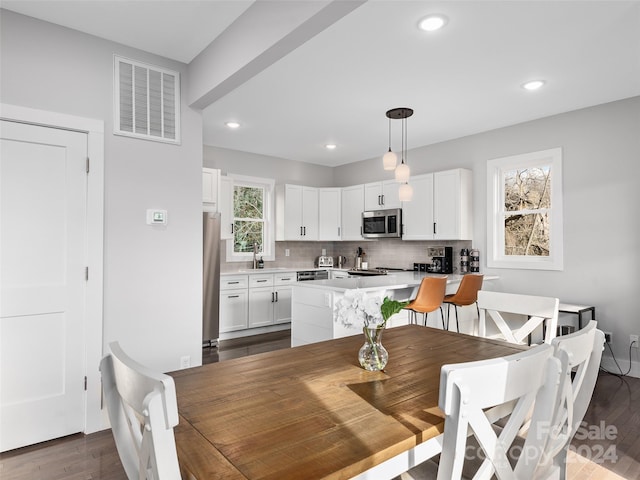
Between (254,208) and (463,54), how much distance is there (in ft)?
13.1

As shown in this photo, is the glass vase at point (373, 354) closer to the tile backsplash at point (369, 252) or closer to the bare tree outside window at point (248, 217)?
the tile backsplash at point (369, 252)

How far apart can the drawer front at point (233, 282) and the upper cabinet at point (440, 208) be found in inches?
93.5

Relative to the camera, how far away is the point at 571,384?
4.08 ft

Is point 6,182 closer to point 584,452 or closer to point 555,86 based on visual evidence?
point 584,452

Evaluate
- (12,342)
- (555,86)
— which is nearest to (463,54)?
(555,86)

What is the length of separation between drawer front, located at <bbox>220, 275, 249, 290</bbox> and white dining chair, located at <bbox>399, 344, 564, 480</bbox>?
4427 millimetres

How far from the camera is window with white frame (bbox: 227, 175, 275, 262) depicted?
598 cm

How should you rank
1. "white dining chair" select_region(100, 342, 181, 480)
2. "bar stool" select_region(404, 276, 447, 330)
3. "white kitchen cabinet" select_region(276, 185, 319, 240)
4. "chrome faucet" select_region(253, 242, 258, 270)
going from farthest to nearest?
"white kitchen cabinet" select_region(276, 185, 319, 240), "chrome faucet" select_region(253, 242, 258, 270), "bar stool" select_region(404, 276, 447, 330), "white dining chair" select_region(100, 342, 181, 480)

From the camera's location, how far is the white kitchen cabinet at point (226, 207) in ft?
17.7

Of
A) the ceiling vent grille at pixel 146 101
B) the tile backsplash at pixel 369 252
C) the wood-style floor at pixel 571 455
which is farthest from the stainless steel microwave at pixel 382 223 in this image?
the ceiling vent grille at pixel 146 101

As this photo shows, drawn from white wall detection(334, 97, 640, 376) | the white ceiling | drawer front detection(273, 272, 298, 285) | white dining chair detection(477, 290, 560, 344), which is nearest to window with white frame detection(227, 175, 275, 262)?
drawer front detection(273, 272, 298, 285)

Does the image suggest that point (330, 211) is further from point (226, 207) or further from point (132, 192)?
point (132, 192)

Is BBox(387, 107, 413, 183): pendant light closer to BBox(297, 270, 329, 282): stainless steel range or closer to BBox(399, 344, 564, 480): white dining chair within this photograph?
BBox(297, 270, 329, 282): stainless steel range

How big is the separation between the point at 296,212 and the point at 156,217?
3.55 m
